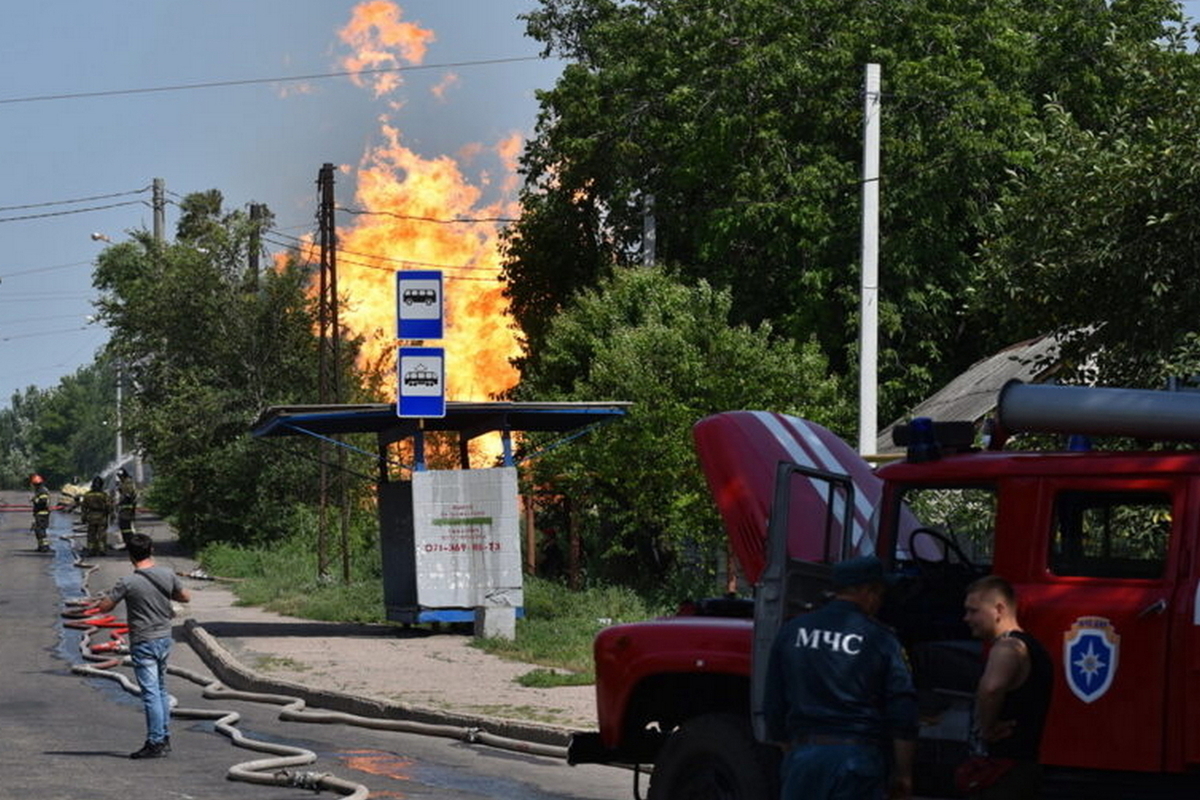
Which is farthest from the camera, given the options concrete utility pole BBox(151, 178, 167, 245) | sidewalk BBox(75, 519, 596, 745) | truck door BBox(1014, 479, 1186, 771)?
concrete utility pole BBox(151, 178, 167, 245)

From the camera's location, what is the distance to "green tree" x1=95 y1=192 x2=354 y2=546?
152ft

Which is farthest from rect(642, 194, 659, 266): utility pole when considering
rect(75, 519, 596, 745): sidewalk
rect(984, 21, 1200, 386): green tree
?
rect(984, 21, 1200, 386): green tree

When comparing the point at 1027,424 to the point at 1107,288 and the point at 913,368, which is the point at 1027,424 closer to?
the point at 1107,288

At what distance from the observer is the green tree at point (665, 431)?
30.4 meters

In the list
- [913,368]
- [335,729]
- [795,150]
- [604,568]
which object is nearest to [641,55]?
[795,150]

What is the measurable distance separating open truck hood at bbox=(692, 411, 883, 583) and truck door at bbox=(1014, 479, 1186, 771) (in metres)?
1.49

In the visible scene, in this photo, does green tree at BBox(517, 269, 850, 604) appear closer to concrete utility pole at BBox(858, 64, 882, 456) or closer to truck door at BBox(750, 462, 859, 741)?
concrete utility pole at BBox(858, 64, 882, 456)

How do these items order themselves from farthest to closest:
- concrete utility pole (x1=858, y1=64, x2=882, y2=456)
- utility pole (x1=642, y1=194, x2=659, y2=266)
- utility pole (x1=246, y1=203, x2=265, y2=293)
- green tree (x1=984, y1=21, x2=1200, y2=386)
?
utility pole (x1=246, y1=203, x2=265, y2=293) → utility pole (x1=642, y1=194, x2=659, y2=266) → concrete utility pole (x1=858, y1=64, x2=882, y2=456) → green tree (x1=984, y1=21, x2=1200, y2=386)

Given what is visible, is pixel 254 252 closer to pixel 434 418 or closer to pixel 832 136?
pixel 832 136

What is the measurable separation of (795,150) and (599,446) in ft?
49.0

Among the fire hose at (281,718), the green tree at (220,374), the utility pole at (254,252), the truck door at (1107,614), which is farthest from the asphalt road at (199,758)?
the utility pole at (254,252)

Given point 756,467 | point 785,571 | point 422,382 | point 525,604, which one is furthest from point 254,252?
point 785,571

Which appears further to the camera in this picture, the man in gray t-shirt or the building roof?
the building roof

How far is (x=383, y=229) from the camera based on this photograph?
170ft
